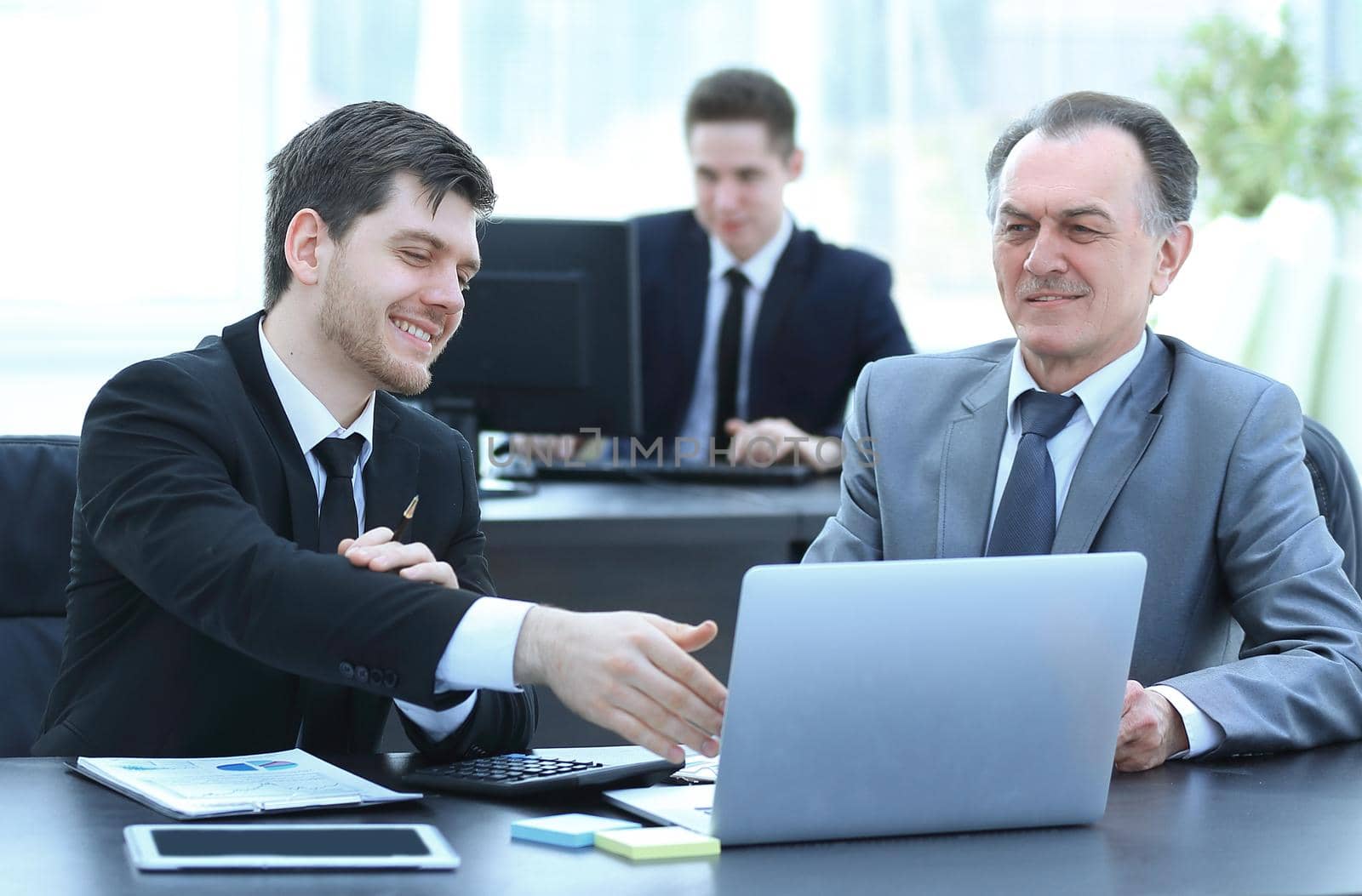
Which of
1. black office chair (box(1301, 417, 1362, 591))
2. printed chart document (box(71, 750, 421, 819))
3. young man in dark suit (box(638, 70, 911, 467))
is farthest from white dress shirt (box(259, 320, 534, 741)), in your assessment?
young man in dark suit (box(638, 70, 911, 467))

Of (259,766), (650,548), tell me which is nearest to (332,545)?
(259,766)

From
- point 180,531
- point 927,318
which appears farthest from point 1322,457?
point 927,318

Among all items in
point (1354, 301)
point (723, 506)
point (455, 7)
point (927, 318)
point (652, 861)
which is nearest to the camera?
point (652, 861)

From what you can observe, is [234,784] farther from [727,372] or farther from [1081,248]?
[727,372]

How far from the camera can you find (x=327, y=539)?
160 centimetres

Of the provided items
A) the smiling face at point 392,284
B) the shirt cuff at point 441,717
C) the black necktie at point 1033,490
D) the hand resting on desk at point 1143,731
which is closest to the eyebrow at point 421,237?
the smiling face at point 392,284

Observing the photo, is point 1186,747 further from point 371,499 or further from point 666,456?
point 666,456

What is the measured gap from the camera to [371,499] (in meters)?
1.70

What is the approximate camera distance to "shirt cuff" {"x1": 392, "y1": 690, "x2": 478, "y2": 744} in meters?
1.52

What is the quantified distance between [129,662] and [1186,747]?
104 centimetres

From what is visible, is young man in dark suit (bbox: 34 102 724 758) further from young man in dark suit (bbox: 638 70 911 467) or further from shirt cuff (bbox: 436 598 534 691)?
young man in dark suit (bbox: 638 70 911 467)

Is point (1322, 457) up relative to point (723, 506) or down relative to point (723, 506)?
up

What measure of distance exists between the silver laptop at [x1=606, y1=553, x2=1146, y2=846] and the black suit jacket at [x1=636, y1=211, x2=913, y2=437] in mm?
2678

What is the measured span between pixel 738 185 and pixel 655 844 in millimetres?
3028
